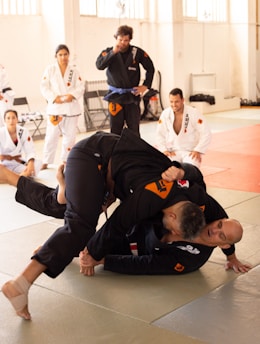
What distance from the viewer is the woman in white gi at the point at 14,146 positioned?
6.95m

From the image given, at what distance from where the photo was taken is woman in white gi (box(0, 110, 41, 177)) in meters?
6.95

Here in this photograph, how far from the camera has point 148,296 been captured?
360cm

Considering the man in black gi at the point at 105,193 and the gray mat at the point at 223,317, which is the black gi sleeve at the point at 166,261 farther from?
the gray mat at the point at 223,317

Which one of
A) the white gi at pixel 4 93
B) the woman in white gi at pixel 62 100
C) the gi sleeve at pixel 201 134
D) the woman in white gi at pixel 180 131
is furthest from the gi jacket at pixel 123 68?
the white gi at pixel 4 93

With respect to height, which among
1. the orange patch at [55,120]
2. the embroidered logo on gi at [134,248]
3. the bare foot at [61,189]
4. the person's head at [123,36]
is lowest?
the embroidered logo on gi at [134,248]

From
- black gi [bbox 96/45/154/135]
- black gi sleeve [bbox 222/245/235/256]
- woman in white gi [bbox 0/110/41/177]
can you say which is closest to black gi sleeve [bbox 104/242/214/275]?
black gi sleeve [bbox 222/245/235/256]

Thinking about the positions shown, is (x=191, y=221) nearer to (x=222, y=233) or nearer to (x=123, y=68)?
(x=222, y=233)

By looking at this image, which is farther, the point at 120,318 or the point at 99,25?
the point at 99,25

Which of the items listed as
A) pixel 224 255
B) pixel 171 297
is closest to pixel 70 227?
pixel 171 297

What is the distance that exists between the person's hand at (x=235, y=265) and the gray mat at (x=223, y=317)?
0.68 ft

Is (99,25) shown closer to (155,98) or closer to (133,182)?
(155,98)

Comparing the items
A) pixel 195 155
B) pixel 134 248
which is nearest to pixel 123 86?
pixel 195 155

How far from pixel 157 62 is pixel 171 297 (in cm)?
1131

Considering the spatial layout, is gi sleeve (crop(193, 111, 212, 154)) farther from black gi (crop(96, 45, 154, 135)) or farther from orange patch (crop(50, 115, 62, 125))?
orange patch (crop(50, 115, 62, 125))
